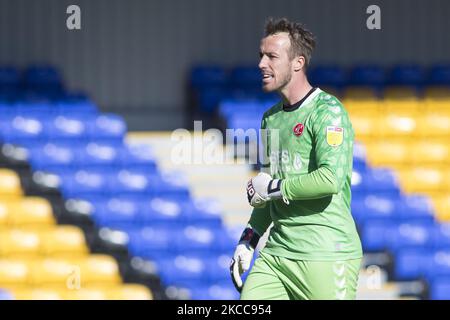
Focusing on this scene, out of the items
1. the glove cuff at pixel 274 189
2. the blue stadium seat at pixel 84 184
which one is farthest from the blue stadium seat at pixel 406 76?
the glove cuff at pixel 274 189

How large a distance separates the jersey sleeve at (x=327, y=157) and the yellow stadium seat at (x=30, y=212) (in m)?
4.90

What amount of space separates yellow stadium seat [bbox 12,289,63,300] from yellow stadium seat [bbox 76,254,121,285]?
340mm

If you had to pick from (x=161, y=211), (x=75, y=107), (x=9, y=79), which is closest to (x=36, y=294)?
(x=161, y=211)

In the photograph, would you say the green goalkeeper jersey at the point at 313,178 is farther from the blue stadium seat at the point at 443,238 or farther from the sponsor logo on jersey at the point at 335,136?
the blue stadium seat at the point at 443,238

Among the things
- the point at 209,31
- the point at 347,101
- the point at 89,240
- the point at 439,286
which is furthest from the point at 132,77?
the point at 439,286

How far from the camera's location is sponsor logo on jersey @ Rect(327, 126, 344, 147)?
4.15m

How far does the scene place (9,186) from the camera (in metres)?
9.04

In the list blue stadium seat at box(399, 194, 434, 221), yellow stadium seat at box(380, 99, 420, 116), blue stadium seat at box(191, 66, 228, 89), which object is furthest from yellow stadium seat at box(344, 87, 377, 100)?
blue stadium seat at box(399, 194, 434, 221)

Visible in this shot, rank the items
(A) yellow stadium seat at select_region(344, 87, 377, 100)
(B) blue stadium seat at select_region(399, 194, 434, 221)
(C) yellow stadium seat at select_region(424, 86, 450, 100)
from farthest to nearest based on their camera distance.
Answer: (C) yellow stadium seat at select_region(424, 86, 450, 100) → (A) yellow stadium seat at select_region(344, 87, 377, 100) → (B) blue stadium seat at select_region(399, 194, 434, 221)

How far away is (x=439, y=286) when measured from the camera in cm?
880

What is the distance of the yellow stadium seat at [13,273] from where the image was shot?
825 cm

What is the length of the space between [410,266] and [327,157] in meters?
5.15

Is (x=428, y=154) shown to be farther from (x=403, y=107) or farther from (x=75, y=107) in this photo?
(x=75, y=107)

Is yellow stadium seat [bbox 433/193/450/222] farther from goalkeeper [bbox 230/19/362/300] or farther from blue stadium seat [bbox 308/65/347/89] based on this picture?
goalkeeper [bbox 230/19/362/300]
